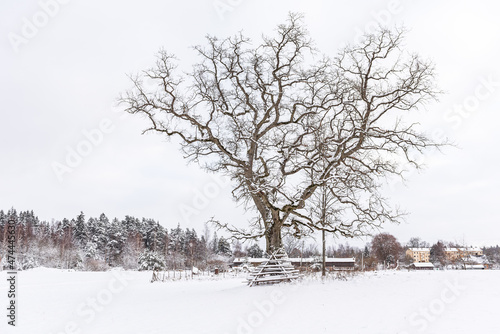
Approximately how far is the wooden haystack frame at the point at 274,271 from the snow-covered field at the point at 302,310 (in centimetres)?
102

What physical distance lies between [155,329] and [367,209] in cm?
1076

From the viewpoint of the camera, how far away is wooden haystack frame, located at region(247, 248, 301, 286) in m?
16.3

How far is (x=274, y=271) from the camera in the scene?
16688 millimetres

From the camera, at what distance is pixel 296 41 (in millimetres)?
17156

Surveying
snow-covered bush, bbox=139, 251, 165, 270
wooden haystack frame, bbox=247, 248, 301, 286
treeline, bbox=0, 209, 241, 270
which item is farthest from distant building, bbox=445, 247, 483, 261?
snow-covered bush, bbox=139, 251, 165, 270

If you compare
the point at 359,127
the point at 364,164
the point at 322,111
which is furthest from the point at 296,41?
the point at 364,164

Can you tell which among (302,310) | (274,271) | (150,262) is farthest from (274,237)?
(150,262)

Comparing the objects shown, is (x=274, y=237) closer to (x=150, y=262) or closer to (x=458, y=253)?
(x=150, y=262)

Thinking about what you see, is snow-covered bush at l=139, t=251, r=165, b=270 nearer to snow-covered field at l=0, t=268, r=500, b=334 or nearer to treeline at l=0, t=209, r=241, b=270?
treeline at l=0, t=209, r=241, b=270

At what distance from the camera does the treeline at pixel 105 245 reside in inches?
2424

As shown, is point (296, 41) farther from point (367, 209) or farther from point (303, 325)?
point (303, 325)

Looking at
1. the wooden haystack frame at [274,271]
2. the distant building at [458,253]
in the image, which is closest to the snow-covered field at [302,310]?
the wooden haystack frame at [274,271]

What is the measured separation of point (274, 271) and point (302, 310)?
5649 millimetres

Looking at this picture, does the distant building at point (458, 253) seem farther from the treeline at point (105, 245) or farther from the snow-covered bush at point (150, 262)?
the snow-covered bush at point (150, 262)
